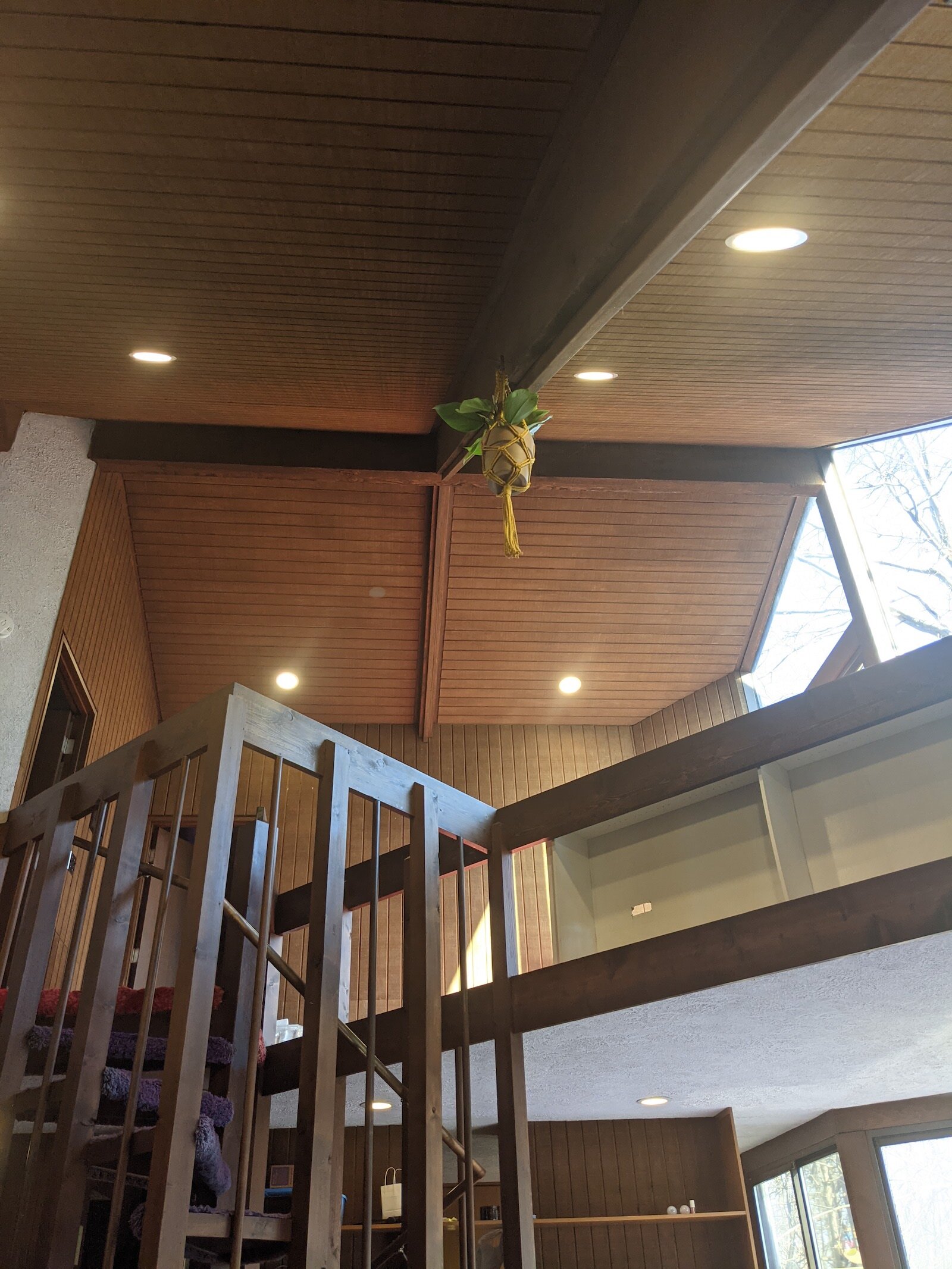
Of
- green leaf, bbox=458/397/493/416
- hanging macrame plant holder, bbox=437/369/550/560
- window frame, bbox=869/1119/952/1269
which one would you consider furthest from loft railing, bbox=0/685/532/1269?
window frame, bbox=869/1119/952/1269

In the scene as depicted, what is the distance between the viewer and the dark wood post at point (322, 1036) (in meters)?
2.74

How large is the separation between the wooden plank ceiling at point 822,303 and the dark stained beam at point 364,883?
239 centimetres

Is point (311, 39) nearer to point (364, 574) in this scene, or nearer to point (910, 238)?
point (910, 238)

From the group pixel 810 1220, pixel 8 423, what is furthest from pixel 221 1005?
pixel 810 1220

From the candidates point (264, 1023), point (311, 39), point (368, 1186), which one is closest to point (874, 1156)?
point (264, 1023)

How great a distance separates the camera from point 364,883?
428 cm

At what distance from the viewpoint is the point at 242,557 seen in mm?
7254

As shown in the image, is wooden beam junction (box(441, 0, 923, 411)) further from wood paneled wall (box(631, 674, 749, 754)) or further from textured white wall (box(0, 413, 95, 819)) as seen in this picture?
wood paneled wall (box(631, 674, 749, 754))

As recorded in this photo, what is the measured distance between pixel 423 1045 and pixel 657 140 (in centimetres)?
296

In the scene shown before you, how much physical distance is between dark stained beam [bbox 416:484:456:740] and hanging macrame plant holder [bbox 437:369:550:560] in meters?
2.02

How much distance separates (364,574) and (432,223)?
151 inches

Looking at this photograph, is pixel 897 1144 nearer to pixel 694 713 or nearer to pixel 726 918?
pixel 694 713

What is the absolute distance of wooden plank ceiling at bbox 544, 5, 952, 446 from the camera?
10.6 ft

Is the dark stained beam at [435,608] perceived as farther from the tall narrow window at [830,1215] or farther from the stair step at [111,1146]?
the stair step at [111,1146]
